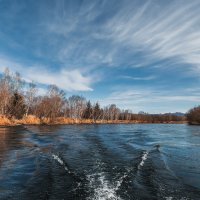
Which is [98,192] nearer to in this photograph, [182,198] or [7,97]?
[182,198]

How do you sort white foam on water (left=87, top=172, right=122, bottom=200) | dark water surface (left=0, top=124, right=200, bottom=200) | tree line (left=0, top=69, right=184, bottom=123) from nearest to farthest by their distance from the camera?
1. white foam on water (left=87, top=172, right=122, bottom=200)
2. dark water surface (left=0, top=124, right=200, bottom=200)
3. tree line (left=0, top=69, right=184, bottom=123)

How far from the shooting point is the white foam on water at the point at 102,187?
33.4 ft

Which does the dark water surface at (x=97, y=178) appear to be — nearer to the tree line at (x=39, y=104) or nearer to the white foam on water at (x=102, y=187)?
the white foam on water at (x=102, y=187)

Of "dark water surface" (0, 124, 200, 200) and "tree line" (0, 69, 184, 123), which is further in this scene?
"tree line" (0, 69, 184, 123)

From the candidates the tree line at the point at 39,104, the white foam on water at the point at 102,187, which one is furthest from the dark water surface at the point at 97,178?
the tree line at the point at 39,104

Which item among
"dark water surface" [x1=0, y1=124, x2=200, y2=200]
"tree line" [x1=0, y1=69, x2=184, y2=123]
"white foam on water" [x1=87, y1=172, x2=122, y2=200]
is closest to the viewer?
"white foam on water" [x1=87, y1=172, x2=122, y2=200]

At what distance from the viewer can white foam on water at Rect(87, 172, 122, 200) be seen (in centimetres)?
1020

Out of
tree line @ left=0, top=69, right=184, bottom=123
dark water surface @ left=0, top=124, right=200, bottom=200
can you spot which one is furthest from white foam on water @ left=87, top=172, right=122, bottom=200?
tree line @ left=0, top=69, right=184, bottom=123

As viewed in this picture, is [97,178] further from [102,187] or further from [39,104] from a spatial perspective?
[39,104]

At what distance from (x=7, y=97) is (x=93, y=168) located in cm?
6578

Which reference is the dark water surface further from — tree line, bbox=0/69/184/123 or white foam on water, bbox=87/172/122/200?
tree line, bbox=0/69/184/123

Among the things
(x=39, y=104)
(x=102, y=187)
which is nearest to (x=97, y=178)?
(x=102, y=187)

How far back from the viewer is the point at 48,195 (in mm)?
10180

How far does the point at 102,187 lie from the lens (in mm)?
11492
